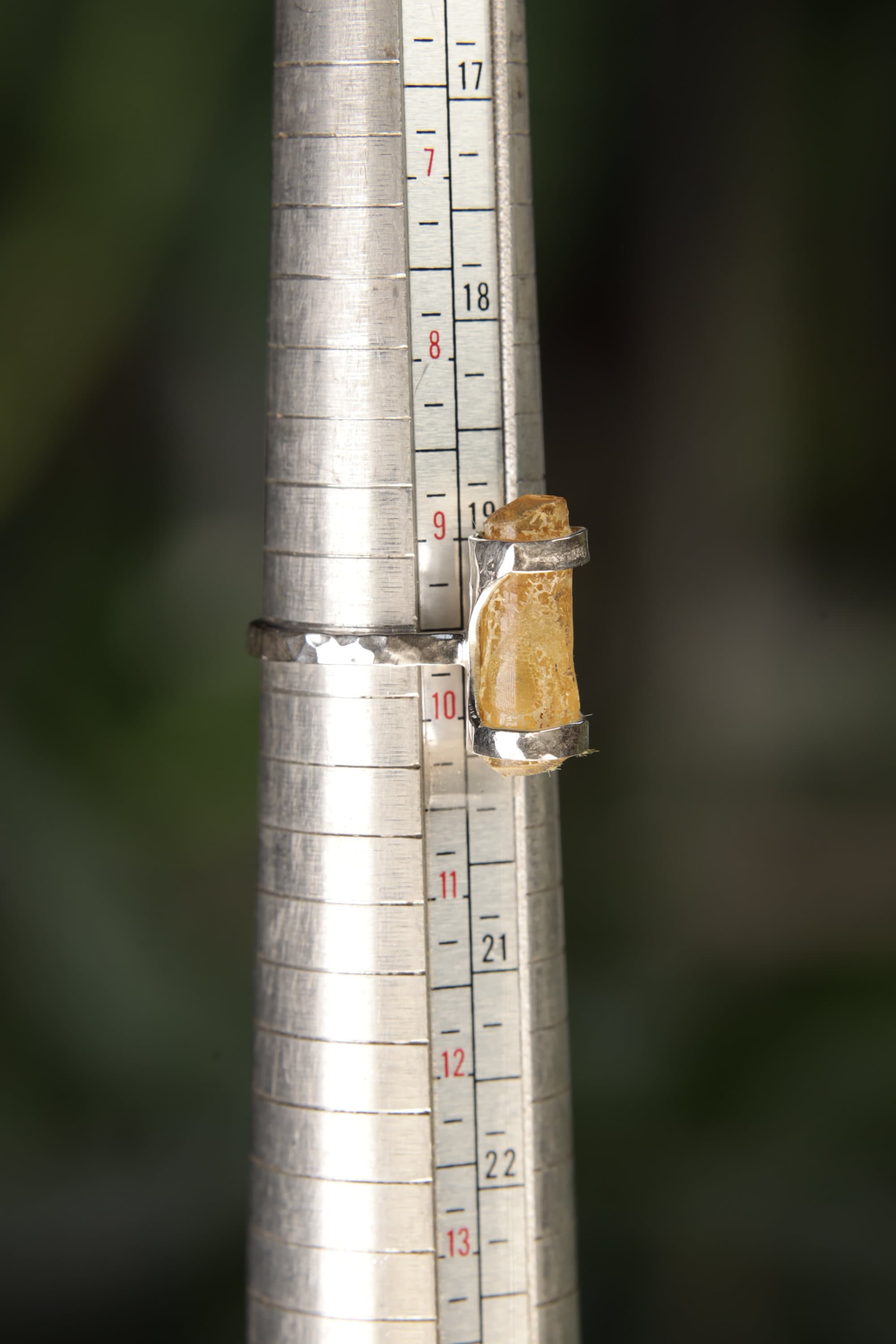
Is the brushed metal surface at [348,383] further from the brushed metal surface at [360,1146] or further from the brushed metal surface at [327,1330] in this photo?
the brushed metal surface at [327,1330]

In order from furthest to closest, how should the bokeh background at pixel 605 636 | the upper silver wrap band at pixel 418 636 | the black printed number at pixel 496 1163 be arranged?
the bokeh background at pixel 605 636 < the black printed number at pixel 496 1163 < the upper silver wrap band at pixel 418 636

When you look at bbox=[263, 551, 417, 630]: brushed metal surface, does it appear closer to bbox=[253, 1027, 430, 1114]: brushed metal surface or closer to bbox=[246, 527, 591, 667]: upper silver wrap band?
bbox=[246, 527, 591, 667]: upper silver wrap band

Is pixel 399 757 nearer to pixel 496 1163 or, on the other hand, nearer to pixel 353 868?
pixel 353 868

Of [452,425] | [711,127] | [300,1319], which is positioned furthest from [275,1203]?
[711,127]

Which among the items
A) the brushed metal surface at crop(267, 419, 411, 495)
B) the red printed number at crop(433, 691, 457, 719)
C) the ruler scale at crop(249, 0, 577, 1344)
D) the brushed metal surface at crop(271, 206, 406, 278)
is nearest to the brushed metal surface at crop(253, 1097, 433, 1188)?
the ruler scale at crop(249, 0, 577, 1344)

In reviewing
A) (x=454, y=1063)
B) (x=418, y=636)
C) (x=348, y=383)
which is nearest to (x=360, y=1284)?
(x=454, y=1063)

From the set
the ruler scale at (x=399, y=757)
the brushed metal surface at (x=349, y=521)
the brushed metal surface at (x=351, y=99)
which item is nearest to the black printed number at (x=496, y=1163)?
the ruler scale at (x=399, y=757)
